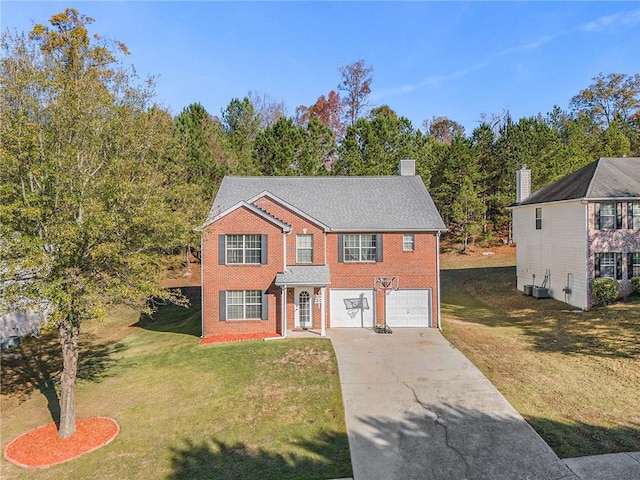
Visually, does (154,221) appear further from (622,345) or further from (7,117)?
(622,345)

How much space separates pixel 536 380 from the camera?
1227 cm

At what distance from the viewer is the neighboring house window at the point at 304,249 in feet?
64.4

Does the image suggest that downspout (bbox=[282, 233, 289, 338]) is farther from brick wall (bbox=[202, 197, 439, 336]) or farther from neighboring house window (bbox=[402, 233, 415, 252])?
neighboring house window (bbox=[402, 233, 415, 252])

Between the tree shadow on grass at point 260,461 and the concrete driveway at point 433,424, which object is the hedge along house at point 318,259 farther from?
the tree shadow on grass at point 260,461

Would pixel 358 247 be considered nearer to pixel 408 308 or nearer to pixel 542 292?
pixel 408 308

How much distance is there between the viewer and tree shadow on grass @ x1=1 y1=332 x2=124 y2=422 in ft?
43.9

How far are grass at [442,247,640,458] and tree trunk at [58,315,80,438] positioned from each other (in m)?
11.6

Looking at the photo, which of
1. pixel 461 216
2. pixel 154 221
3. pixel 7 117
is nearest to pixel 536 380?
pixel 154 221

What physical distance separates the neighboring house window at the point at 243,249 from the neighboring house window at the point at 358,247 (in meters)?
3.93

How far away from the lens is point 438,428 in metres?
9.77

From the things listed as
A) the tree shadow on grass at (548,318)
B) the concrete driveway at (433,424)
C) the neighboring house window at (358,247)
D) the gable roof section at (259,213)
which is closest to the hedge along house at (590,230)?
the tree shadow on grass at (548,318)

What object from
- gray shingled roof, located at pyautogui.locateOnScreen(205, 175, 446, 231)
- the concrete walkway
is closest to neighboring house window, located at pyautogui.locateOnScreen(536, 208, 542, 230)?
gray shingled roof, located at pyautogui.locateOnScreen(205, 175, 446, 231)

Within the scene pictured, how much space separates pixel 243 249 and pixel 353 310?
20.1ft

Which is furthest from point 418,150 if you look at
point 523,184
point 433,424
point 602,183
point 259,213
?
point 433,424
